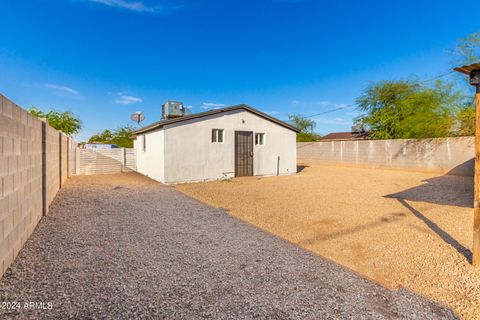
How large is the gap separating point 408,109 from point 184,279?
2099cm

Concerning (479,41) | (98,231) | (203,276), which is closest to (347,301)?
(203,276)

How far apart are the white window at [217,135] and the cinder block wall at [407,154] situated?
11.6 metres

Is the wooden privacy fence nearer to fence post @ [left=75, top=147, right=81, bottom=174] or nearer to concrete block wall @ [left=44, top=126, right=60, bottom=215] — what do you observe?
fence post @ [left=75, top=147, right=81, bottom=174]

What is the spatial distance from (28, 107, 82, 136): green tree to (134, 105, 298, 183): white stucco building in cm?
1019

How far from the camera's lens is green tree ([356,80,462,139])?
613 inches

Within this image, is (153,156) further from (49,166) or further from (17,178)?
(17,178)

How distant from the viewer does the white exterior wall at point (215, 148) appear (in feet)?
33.9

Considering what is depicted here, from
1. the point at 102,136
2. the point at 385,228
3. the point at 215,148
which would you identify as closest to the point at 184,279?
the point at 385,228

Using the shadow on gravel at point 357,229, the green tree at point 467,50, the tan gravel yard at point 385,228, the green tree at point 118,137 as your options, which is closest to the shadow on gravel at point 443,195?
the tan gravel yard at point 385,228

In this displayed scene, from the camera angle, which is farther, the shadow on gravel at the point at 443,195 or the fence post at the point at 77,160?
the fence post at the point at 77,160

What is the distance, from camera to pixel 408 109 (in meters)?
17.8

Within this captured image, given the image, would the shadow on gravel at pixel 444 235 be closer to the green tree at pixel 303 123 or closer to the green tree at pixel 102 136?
the green tree at pixel 303 123

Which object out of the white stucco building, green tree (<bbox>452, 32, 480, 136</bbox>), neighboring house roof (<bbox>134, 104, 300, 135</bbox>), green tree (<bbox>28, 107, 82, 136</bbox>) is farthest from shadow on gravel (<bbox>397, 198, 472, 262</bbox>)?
green tree (<bbox>28, 107, 82, 136</bbox>)

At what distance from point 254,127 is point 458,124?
12189mm
